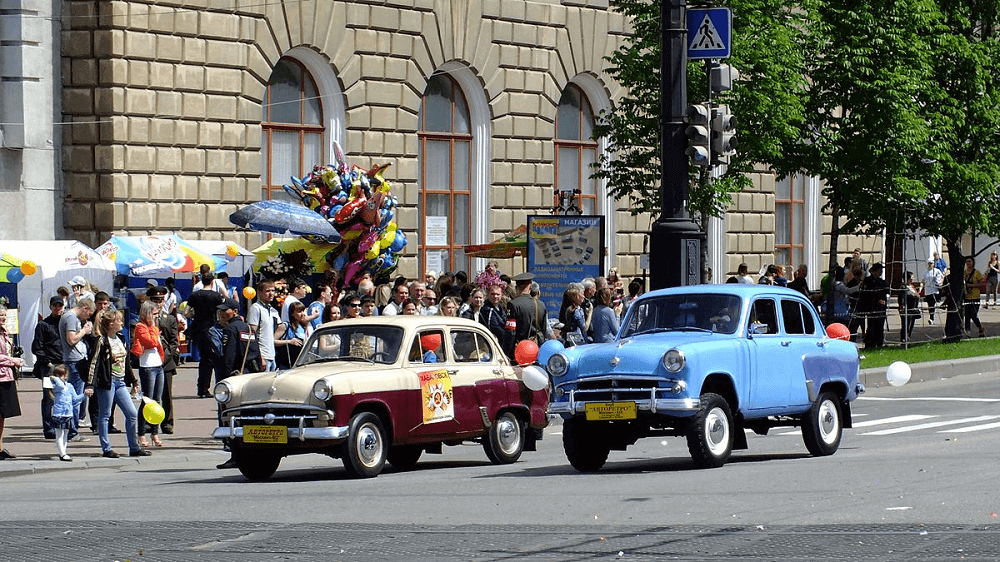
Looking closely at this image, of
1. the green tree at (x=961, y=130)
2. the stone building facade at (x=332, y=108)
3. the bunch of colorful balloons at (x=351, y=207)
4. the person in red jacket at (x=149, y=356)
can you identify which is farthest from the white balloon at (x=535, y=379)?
the green tree at (x=961, y=130)

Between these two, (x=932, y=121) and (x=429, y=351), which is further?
(x=932, y=121)

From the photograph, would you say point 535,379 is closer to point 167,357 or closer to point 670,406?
point 670,406

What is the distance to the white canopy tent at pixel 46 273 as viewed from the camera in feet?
94.2

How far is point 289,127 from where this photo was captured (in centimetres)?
3581

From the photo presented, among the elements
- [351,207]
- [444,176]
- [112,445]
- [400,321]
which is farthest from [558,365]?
[444,176]

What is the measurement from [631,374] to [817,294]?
2637cm

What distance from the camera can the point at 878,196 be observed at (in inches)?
→ 1335

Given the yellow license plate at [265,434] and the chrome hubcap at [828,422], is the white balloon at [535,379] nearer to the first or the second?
the yellow license plate at [265,434]

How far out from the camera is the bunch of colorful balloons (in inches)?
1224

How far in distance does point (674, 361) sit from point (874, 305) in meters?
18.9

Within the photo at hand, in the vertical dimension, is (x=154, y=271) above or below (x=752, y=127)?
below

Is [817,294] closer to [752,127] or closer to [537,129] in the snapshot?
[537,129]

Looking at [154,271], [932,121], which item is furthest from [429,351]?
[932,121]

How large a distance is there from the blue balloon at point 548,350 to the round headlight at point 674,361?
1377mm
